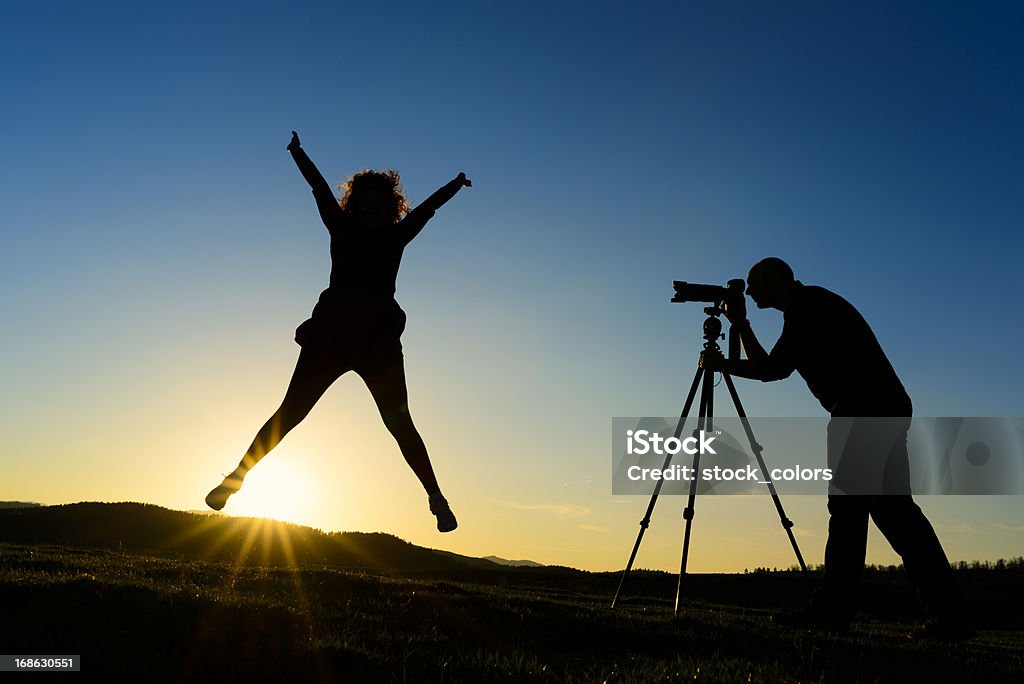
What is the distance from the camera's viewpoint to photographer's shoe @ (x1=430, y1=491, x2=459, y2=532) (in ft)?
20.8

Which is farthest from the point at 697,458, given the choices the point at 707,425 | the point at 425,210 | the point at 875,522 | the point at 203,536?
the point at 203,536

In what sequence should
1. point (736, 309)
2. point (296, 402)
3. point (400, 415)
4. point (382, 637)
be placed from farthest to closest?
point (736, 309) → point (400, 415) → point (296, 402) → point (382, 637)

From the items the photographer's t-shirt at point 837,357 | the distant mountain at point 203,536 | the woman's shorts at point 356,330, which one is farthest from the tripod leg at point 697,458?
the distant mountain at point 203,536

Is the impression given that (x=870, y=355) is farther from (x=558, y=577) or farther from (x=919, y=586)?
(x=558, y=577)

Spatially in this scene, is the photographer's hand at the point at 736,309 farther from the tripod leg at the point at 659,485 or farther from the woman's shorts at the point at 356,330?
the woman's shorts at the point at 356,330

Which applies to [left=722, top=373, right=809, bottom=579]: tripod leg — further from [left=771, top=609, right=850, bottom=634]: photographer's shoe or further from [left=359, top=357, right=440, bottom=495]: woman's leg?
[left=359, top=357, right=440, bottom=495]: woman's leg

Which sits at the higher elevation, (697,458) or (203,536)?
(697,458)

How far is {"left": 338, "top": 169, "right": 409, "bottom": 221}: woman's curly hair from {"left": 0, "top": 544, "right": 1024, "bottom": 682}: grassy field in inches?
128

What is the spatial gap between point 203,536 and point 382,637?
20119 millimetres

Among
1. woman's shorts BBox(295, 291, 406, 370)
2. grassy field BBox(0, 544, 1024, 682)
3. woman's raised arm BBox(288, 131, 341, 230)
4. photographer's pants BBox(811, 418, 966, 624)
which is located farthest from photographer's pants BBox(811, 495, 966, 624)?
woman's raised arm BBox(288, 131, 341, 230)

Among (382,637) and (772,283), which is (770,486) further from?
(382,637)

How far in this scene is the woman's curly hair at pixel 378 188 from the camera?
21.3ft

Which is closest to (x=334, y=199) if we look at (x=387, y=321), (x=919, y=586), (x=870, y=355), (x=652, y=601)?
(x=387, y=321)

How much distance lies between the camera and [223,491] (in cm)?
596
